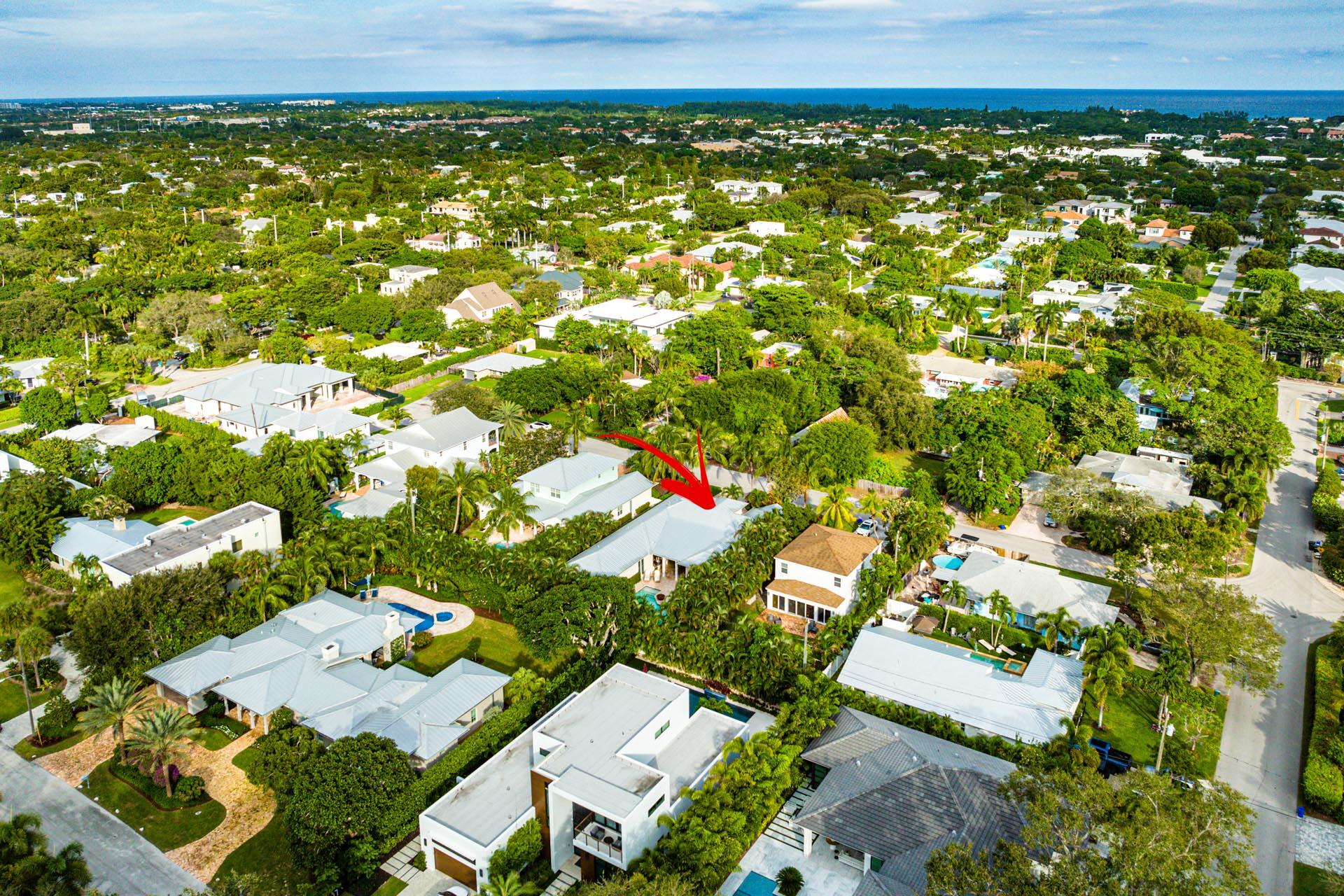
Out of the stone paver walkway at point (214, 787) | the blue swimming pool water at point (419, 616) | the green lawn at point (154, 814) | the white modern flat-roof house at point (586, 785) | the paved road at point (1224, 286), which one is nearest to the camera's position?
the white modern flat-roof house at point (586, 785)

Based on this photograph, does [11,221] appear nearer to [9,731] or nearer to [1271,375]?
[9,731]

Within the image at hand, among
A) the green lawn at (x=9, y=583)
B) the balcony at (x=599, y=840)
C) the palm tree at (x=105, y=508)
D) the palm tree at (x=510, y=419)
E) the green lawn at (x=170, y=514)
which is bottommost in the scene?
the green lawn at (x=9, y=583)

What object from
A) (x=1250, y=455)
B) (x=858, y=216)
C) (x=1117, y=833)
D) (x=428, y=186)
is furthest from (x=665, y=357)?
(x=428, y=186)

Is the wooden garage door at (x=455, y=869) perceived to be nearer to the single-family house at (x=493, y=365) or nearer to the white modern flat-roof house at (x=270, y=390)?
the white modern flat-roof house at (x=270, y=390)

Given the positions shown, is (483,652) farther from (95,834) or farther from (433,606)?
(95,834)

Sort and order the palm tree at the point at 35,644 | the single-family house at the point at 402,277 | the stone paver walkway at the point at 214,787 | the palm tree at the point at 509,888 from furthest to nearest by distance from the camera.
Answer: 1. the single-family house at the point at 402,277
2. the palm tree at the point at 35,644
3. the stone paver walkway at the point at 214,787
4. the palm tree at the point at 509,888

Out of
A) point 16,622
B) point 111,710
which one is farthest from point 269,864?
point 16,622

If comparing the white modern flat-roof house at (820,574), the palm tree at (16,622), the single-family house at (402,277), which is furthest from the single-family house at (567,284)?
the palm tree at (16,622)
